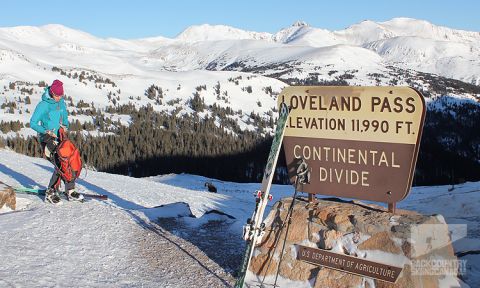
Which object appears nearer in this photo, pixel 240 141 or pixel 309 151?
pixel 309 151

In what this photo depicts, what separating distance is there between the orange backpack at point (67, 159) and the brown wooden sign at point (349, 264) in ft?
17.1

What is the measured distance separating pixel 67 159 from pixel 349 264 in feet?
19.6

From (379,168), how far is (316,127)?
3.49 ft

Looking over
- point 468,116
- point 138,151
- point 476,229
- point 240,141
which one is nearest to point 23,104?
point 138,151

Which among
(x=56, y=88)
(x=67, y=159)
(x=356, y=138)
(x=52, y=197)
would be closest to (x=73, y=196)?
(x=52, y=197)

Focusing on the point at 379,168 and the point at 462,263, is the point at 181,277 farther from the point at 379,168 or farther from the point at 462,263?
the point at 462,263

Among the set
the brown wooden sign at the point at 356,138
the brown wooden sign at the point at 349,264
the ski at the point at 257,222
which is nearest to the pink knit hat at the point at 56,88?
the brown wooden sign at the point at 356,138

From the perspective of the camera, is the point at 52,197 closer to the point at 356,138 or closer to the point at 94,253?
the point at 94,253

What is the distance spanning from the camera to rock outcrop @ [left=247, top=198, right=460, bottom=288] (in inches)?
223

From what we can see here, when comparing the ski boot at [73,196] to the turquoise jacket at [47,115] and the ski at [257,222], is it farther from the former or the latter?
the ski at [257,222]

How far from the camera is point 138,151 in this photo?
7444 centimetres

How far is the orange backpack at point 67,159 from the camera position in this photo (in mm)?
9220

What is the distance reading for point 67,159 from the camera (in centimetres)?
931

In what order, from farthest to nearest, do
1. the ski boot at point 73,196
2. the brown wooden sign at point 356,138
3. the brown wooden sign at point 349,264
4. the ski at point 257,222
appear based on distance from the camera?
1. the ski boot at point 73,196
2. the ski at point 257,222
3. the brown wooden sign at point 356,138
4. the brown wooden sign at point 349,264
